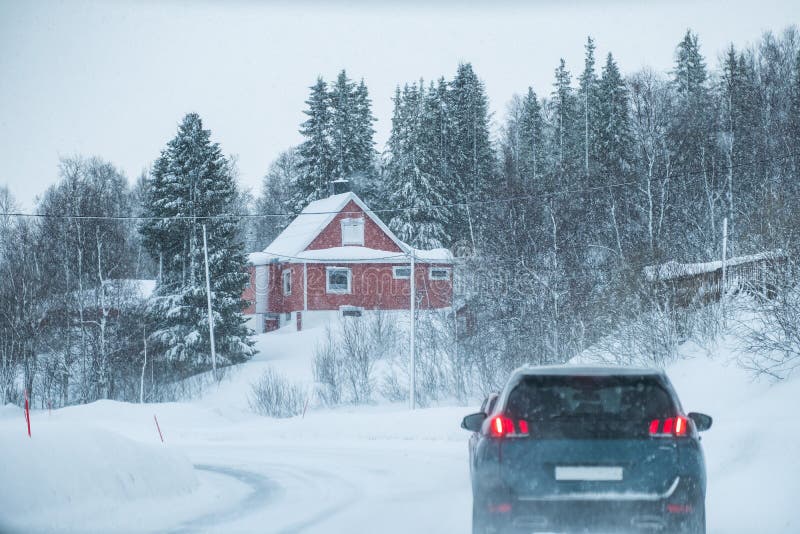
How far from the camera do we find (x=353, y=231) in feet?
193

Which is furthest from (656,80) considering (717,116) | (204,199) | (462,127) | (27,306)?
(27,306)

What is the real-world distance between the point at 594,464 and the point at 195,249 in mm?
43773

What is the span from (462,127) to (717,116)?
2266cm

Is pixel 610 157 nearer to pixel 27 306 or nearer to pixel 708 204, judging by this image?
pixel 708 204

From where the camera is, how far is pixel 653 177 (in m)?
45.0

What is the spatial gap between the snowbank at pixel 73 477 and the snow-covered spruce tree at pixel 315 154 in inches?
2274

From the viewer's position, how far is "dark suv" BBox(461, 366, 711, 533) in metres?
7.39

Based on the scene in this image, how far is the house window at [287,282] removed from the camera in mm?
58062

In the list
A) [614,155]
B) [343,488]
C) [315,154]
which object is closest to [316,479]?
[343,488]

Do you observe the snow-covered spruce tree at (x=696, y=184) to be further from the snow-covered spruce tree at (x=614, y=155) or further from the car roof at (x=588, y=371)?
the car roof at (x=588, y=371)

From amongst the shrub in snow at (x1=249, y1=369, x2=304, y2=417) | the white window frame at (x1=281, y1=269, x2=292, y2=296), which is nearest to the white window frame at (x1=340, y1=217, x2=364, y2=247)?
the white window frame at (x1=281, y1=269, x2=292, y2=296)

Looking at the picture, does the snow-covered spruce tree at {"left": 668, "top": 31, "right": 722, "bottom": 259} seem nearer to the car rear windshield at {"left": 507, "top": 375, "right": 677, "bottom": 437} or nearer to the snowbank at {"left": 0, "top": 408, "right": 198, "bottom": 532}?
the snowbank at {"left": 0, "top": 408, "right": 198, "bottom": 532}

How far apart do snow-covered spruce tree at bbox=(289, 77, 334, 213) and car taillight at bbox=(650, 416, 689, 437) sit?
63.1 m

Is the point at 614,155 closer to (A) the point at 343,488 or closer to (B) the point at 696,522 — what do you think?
(A) the point at 343,488
